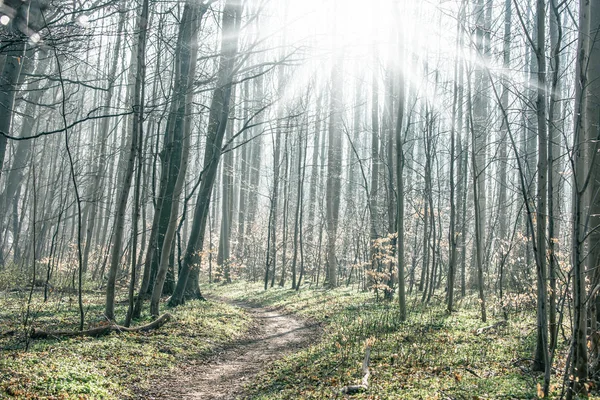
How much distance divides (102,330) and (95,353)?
1134 mm

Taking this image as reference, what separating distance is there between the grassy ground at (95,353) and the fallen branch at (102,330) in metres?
0.13

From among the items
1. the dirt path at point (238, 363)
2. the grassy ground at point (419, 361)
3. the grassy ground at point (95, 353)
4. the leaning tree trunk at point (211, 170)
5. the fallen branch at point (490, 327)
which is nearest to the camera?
the grassy ground at point (95, 353)

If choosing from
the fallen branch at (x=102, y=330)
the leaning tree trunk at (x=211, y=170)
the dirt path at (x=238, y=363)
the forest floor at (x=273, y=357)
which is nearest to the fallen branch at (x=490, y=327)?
the forest floor at (x=273, y=357)

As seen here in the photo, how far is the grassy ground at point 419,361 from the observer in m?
4.78

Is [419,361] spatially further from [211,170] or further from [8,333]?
[211,170]

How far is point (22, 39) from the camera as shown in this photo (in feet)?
12.8

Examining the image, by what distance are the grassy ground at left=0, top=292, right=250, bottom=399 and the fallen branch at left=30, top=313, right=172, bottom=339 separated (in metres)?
0.13

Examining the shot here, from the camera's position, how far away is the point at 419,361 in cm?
618

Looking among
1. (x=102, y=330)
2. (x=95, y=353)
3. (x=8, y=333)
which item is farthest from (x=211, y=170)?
(x=95, y=353)

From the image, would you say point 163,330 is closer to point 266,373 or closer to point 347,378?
point 266,373

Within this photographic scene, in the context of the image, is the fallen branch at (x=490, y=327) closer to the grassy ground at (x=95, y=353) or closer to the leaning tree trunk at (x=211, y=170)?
the grassy ground at (x=95, y=353)

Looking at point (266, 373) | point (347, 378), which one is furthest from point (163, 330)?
point (347, 378)

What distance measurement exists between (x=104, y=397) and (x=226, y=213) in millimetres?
18192

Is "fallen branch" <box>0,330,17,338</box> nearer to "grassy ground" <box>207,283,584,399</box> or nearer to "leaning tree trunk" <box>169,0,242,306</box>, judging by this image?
"grassy ground" <box>207,283,584,399</box>
